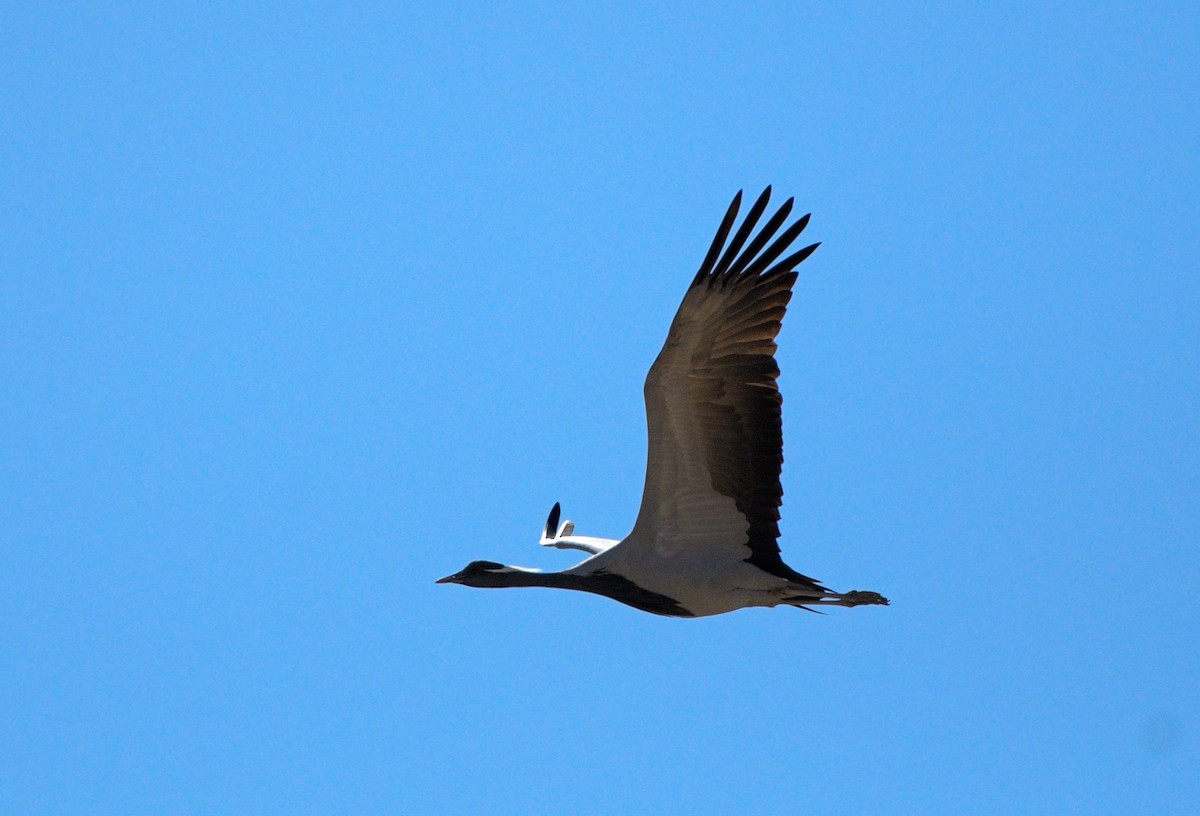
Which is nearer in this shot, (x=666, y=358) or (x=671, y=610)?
(x=666, y=358)

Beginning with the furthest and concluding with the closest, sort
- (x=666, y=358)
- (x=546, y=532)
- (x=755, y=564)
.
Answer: (x=546, y=532) < (x=755, y=564) < (x=666, y=358)

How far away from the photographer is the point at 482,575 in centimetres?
1390

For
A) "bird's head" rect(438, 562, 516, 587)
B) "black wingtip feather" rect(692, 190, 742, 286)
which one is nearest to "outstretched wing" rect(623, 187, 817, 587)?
"black wingtip feather" rect(692, 190, 742, 286)

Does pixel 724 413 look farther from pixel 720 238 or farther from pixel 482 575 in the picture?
pixel 482 575

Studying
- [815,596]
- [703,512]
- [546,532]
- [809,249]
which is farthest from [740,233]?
[546,532]

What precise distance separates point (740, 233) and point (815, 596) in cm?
344

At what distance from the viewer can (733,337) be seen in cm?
1293

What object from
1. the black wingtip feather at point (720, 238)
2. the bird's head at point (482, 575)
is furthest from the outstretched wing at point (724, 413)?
the bird's head at point (482, 575)

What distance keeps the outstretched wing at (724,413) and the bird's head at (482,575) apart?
4.28 ft

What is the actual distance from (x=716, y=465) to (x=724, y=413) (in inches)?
20.3

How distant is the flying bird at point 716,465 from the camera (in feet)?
42.2

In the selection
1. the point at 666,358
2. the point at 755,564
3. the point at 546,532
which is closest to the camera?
the point at 666,358

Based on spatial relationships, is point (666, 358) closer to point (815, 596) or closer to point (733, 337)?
point (733, 337)

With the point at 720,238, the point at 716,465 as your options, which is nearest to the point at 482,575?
the point at 716,465
